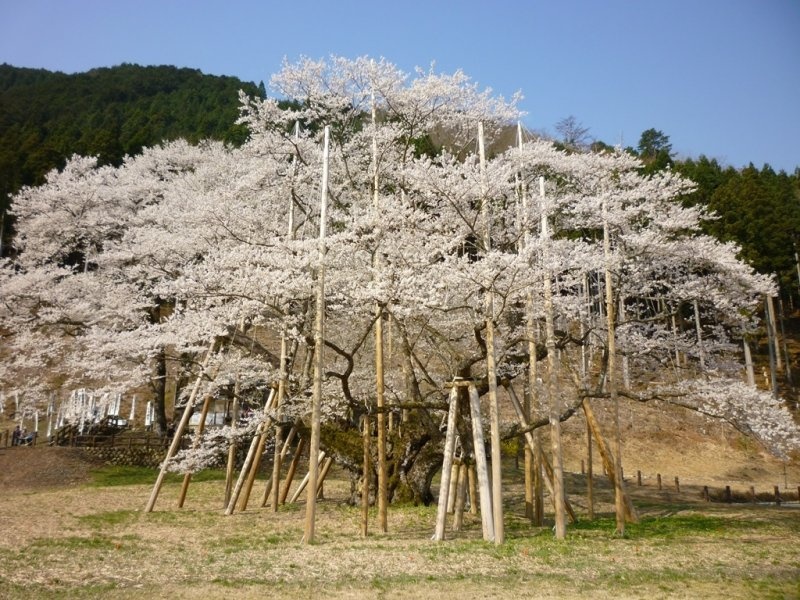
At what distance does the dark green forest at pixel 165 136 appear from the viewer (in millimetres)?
32031

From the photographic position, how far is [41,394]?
26.2 meters

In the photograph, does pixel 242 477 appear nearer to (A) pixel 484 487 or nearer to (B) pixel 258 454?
(B) pixel 258 454

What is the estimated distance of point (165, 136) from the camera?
4844 centimetres

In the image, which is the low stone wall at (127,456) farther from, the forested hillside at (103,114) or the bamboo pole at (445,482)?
the forested hillside at (103,114)

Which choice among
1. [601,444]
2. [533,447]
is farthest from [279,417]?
[601,444]

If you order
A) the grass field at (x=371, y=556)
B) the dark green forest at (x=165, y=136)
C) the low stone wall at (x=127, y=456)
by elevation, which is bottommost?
the grass field at (x=371, y=556)

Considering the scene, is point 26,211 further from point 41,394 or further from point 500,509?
point 500,509

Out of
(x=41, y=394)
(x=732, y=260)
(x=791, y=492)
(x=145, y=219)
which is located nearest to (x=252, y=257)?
(x=732, y=260)

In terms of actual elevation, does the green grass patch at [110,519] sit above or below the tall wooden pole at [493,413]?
below

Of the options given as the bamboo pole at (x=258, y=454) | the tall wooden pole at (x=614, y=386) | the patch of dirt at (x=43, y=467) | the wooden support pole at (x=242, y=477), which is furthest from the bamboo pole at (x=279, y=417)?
the patch of dirt at (x=43, y=467)

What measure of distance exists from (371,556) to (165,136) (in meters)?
47.2

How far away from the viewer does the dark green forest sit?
3203 centimetres

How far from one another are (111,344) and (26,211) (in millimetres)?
16698

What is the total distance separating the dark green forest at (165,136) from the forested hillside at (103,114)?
0.32 ft
